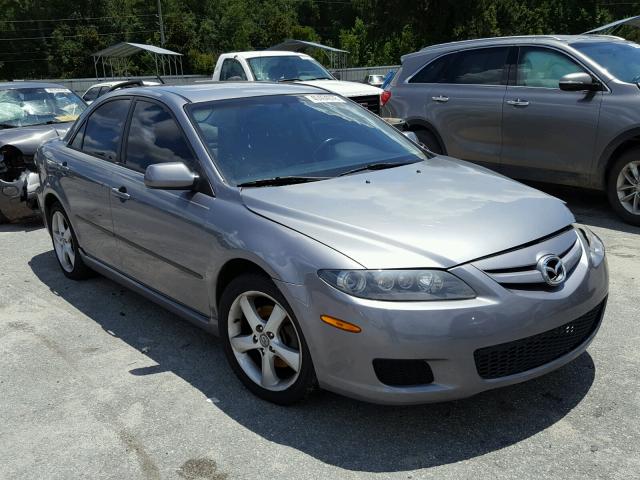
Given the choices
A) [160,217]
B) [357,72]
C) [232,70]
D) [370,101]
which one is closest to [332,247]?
[160,217]

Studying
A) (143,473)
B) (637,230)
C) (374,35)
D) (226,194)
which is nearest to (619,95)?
(637,230)

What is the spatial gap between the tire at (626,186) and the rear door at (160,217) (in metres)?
4.42

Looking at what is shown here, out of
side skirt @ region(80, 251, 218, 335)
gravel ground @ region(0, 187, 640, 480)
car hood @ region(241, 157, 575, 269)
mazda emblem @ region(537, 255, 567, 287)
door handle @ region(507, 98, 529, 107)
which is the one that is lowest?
gravel ground @ region(0, 187, 640, 480)

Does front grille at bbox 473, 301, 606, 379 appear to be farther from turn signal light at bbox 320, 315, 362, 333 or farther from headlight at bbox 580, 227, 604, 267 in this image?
turn signal light at bbox 320, 315, 362, 333

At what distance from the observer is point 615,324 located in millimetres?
4113

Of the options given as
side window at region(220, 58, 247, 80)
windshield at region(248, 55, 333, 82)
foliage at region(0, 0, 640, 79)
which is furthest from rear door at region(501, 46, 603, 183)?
foliage at region(0, 0, 640, 79)

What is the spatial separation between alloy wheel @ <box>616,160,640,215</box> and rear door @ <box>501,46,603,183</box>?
0.35 metres

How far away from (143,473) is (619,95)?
5511 millimetres

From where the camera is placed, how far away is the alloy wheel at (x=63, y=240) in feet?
18.0

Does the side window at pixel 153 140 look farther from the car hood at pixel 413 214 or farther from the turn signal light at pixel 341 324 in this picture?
the turn signal light at pixel 341 324

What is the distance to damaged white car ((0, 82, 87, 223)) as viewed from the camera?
→ 7660 mm

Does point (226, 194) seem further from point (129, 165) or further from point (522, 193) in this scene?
point (522, 193)

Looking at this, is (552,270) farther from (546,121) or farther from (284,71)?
(284,71)

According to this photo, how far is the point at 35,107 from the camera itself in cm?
888
